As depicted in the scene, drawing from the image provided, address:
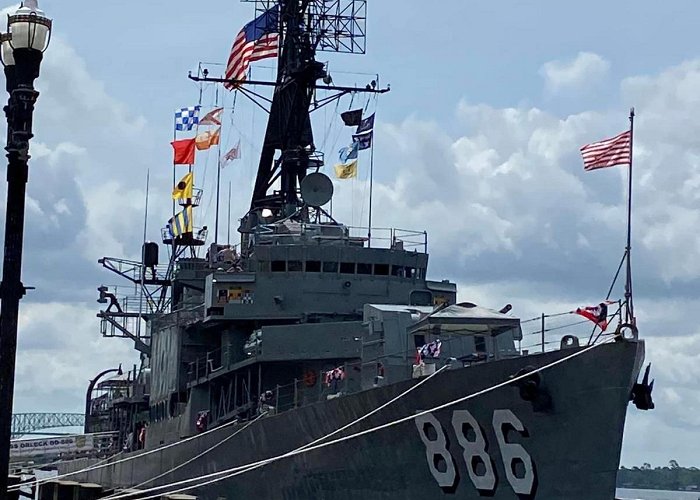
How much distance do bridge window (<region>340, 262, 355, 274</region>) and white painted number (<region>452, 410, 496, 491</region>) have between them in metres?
8.27

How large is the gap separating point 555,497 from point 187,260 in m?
15.5

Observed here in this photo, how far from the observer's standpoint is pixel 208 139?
104 feet

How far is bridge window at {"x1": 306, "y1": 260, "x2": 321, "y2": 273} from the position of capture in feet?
76.5

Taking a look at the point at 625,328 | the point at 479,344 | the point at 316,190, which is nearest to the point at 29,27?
the point at 625,328

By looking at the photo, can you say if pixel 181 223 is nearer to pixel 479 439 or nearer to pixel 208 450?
pixel 208 450

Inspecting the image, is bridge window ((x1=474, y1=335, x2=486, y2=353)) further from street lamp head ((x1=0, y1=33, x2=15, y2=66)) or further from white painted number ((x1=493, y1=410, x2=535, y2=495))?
street lamp head ((x1=0, y1=33, x2=15, y2=66))

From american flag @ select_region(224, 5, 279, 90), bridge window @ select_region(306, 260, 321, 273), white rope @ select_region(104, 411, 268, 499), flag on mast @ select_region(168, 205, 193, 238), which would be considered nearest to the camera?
white rope @ select_region(104, 411, 268, 499)

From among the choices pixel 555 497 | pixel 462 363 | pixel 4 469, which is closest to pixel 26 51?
pixel 4 469

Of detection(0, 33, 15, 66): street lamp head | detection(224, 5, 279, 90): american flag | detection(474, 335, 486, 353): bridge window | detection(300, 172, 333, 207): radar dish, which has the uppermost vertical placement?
detection(224, 5, 279, 90): american flag

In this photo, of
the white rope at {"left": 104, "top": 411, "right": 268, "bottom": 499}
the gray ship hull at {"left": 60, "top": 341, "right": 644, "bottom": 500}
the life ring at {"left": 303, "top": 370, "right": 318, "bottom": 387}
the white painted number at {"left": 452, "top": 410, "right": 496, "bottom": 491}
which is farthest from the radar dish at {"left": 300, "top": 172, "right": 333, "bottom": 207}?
the white painted number at {"left": 452, "top": 410, "right": 496, "bottom": 491}

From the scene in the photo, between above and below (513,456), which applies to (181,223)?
above

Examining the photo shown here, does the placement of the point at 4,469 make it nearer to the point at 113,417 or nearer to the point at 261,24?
the point at 261,24

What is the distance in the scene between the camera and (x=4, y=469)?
9430mm

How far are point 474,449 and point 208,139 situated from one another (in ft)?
59.9
